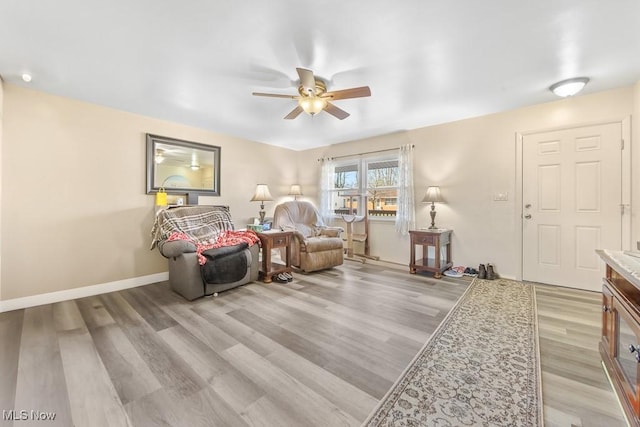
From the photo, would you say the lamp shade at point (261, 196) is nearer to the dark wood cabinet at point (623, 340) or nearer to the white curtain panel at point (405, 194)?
the white curtain panel at point (405, 194)

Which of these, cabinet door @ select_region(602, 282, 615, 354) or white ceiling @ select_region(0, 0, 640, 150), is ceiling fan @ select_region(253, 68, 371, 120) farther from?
cabinet door @ select_region(602, 282, 615, 354)

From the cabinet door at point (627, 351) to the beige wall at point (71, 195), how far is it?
4435mm

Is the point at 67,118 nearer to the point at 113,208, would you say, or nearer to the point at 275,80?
the point at 113,208

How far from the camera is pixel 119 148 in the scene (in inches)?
129

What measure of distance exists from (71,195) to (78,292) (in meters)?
1.13

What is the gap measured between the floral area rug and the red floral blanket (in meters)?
2.32

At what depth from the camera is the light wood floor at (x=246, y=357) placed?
1.30 m

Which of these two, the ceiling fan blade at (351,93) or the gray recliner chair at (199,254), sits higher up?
the ceiling fan blade at (351,93)

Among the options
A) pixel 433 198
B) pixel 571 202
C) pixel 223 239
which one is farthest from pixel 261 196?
pixel 571 202

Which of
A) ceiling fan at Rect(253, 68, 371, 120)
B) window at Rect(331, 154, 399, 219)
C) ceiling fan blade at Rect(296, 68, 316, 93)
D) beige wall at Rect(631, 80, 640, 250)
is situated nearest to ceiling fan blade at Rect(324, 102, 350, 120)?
ceiling fan at Rect(253, 68, 371, 120)

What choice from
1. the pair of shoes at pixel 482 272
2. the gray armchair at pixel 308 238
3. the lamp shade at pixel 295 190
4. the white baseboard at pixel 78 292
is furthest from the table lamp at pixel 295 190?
the pair of shoes at pixel 482 272

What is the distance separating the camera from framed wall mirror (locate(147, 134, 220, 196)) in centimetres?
356

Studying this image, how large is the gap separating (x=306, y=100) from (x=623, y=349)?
2.77 meters

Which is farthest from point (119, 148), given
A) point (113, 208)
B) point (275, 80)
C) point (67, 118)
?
point (275, 80)
